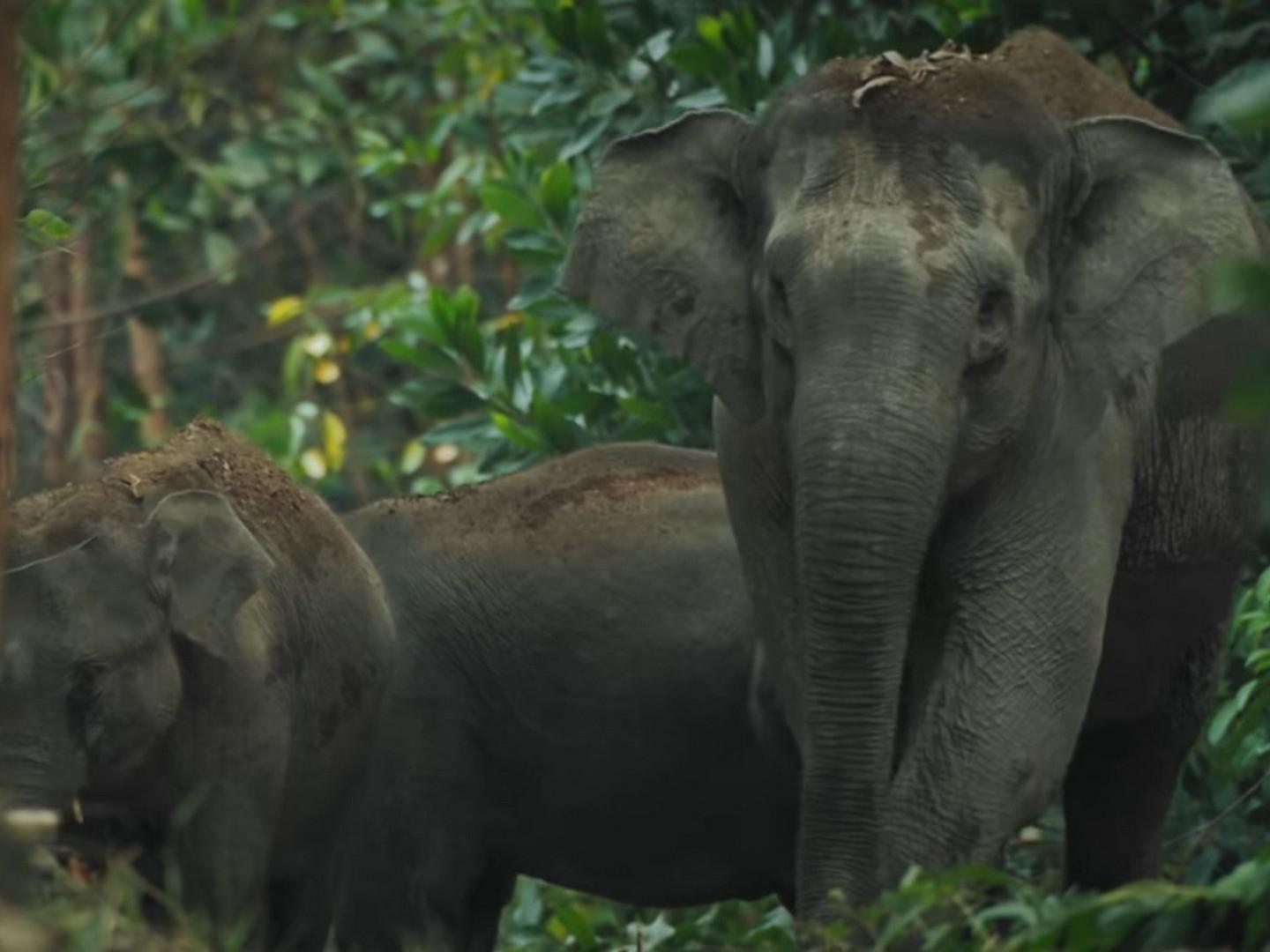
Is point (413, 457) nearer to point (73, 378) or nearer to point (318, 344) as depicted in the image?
point (318, 344)

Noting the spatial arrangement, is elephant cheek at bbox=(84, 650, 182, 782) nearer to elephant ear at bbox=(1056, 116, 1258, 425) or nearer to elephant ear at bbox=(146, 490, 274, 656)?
elephant ear at bbox=(146, 490, 274, 656)

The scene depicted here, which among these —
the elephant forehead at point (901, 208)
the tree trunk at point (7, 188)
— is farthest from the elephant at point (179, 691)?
the tree trunk at point (7, 188)

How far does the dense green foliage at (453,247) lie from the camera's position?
664 cm

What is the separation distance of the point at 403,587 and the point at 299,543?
30.4 inches

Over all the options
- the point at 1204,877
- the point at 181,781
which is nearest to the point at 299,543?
the point at 181,781

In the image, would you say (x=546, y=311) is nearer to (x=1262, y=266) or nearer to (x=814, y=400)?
(x=814, y=400)

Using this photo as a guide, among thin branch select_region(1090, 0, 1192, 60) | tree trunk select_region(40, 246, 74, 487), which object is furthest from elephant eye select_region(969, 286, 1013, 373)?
tree trunk select_region(40, 246, 74, 487)

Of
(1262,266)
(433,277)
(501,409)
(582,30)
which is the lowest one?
(433,277)

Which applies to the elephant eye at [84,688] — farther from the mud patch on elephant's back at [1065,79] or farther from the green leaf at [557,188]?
the green leaf at [557,188]

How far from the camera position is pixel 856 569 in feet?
21.4

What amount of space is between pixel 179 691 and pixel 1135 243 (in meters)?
1.94

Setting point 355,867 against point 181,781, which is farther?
point 355,867

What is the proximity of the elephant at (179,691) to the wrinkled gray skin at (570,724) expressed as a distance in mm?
704

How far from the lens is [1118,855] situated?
8.06 meters
